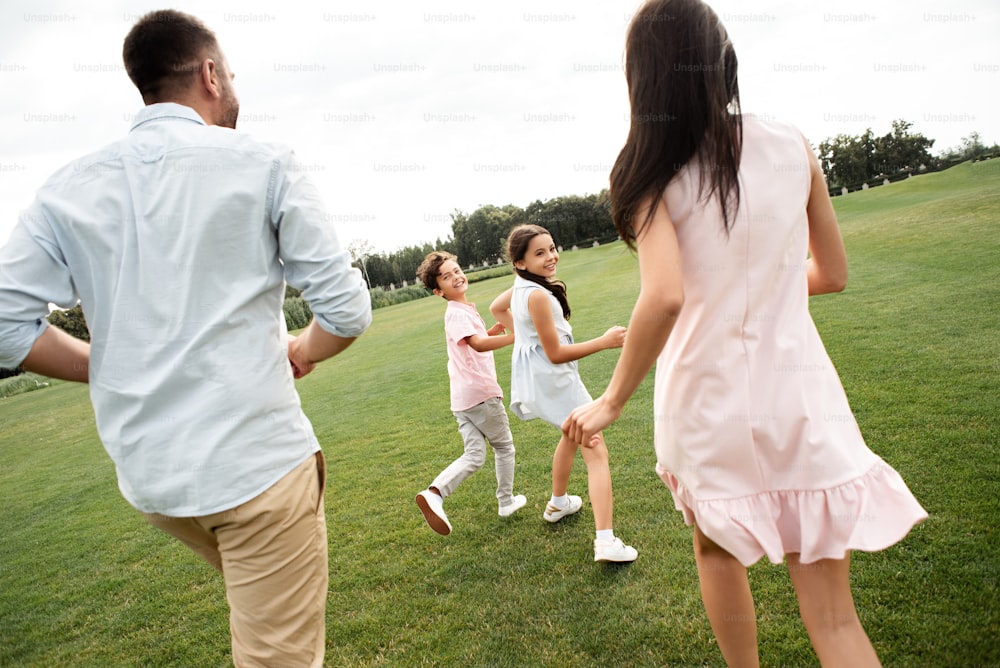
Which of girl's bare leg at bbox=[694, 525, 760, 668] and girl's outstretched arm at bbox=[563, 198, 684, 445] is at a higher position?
girl's outstretched arm at bbox=[563, 198, 684, 445]

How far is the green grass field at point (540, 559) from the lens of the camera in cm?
303

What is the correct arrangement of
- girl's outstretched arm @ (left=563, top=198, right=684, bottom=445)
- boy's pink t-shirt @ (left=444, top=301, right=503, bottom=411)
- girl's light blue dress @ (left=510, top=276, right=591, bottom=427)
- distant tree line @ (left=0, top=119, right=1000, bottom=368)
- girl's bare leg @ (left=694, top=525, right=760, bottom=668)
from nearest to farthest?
1. girl's outstretched arm @ (left=563, top=198, right=684, bottom=445)
2. girl's bare leg @ (left=694, top=525, right=760, bottom=668)
3. girl's light blue dress @ (left=510, top=276, right=591, bottom=427)
4. boy's pink t-shirt @ (left=444, top=301, right=503, bottom=411)
5. distant tree line @ (left=0, top=119, right=1000, bottom=368)

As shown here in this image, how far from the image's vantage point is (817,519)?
1817mm

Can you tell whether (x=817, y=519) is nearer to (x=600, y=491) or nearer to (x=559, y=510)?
(x=600, y=491)

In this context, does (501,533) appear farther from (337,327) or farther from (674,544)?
(337,327)

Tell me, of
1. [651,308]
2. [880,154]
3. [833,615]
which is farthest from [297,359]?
[880,154]

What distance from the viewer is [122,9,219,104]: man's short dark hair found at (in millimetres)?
1953

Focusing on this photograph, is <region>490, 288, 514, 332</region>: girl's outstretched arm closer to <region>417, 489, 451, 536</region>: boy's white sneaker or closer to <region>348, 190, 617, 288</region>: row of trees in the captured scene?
<region>417, 489, 451, 536</region>: boy's white sneaker

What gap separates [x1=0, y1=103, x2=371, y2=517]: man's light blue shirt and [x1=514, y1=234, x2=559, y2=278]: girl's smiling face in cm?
223

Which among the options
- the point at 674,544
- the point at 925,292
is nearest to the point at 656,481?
the point at 674,544

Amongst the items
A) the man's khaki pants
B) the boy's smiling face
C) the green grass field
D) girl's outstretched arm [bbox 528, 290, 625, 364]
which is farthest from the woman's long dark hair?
the boy's smiling face

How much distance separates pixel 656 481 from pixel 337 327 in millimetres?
3653

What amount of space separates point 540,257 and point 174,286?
2.52 meters

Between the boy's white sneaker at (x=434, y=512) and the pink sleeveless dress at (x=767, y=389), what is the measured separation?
2796 mm
